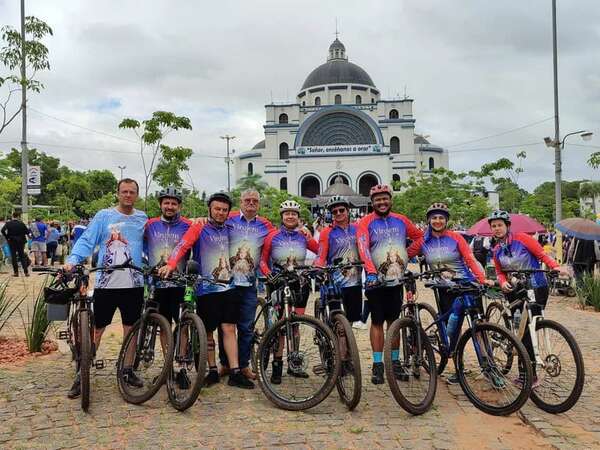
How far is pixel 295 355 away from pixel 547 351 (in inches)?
83.0

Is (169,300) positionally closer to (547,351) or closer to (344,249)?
(344,249)

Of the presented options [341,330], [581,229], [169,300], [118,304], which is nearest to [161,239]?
[169,300]

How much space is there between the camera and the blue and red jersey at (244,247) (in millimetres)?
5094

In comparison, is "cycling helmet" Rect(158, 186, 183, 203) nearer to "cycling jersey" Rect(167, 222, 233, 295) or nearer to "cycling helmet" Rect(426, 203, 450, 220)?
"cycling jersey" Rect(167, 222, 233, 295)

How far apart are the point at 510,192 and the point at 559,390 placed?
120ft

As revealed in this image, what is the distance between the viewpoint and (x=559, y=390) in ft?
14.8

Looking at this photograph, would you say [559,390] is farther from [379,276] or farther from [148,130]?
[148,130]

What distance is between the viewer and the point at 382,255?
16.8 ft

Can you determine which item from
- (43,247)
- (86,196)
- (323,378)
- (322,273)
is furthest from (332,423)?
(86,196)

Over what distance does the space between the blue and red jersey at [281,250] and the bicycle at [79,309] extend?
140 centimetres

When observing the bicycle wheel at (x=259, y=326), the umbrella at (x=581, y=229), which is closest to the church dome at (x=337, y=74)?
the umbrella at (x=581, y=229)

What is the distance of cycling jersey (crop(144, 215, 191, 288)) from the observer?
200 inches

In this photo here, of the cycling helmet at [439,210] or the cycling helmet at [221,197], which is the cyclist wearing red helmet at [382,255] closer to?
the cycling helmet at [439,210]

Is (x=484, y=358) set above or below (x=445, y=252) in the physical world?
below
